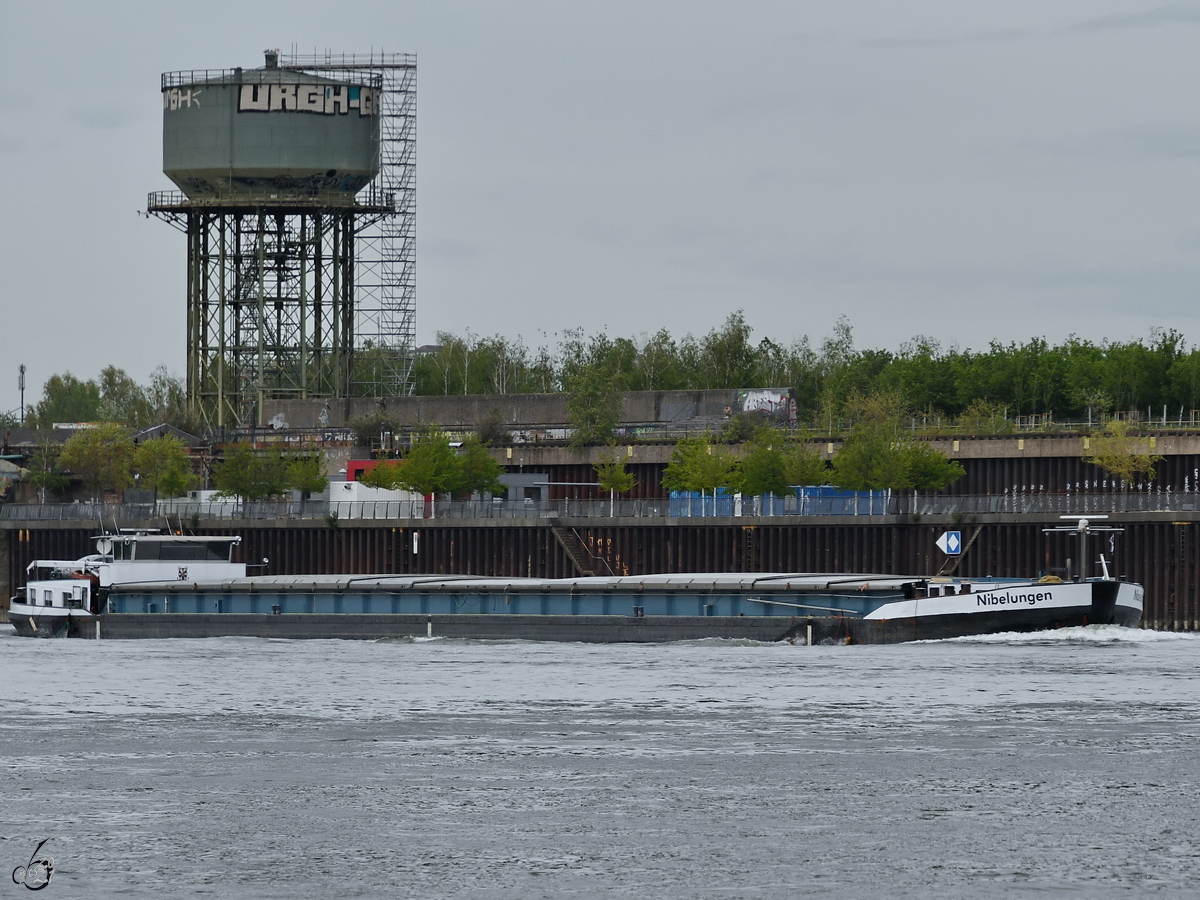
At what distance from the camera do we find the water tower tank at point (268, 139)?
13812cm

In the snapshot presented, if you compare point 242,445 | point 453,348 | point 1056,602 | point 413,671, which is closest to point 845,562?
point 1056,602

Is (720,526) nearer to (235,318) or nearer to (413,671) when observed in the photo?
(413,671)

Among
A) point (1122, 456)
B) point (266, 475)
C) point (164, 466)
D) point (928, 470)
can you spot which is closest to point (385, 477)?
point (266, 475)

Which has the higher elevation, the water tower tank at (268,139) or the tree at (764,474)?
the water tower tank at (268,139)

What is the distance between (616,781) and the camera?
36.8 m

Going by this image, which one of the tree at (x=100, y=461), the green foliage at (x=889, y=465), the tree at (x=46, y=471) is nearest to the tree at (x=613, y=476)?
the green foliage at (x=889, y=465)

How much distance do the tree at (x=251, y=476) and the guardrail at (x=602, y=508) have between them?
1952 millimetres

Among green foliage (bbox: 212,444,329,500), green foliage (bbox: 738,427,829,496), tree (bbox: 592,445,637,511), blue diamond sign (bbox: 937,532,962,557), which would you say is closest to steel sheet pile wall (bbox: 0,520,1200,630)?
blue diamond sign (bbox: 937,532,962,557)

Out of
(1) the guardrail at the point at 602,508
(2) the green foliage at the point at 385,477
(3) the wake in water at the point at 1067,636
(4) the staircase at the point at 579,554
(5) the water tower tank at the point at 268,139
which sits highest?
(5) the water tower tank at the point at 268,139

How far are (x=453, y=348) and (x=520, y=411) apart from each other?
62.2 m

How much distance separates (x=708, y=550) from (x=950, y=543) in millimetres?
12888

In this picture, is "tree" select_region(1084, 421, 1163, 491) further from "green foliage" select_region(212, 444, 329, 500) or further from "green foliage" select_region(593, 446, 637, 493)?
"green foliage" select_region(212, 444, 329, 500)

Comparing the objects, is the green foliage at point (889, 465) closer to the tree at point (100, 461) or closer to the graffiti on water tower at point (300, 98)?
the tree at point (100, 461)

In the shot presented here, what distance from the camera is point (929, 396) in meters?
149
